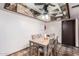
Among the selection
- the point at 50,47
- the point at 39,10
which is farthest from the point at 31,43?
the point at 39,10

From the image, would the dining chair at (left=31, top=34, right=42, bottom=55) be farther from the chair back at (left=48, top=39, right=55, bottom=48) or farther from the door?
the door

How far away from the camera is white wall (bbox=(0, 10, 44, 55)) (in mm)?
1182

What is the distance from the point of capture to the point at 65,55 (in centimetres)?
126

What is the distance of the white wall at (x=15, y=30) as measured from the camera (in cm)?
118

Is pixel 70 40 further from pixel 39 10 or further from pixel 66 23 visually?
pixel 39 10

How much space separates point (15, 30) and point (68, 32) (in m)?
0.80

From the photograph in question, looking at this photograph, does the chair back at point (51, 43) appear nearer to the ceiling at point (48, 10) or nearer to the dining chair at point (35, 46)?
the dining chair at point (35, 46)

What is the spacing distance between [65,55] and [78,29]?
43cm

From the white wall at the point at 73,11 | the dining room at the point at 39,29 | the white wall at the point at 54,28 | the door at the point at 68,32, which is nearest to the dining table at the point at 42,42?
the dining room at the point at 39,29

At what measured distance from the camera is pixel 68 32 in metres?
1.33

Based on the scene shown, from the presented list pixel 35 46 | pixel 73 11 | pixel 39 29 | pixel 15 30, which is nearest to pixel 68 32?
pixel 73 11

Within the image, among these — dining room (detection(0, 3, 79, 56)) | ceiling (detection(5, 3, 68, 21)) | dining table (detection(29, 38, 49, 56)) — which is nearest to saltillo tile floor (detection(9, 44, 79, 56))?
dining room (detection(0, 3, 79, 56))

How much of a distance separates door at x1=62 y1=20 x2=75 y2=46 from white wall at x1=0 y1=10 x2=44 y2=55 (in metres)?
0.34

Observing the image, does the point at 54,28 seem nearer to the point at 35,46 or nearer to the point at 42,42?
the point at 42,42
